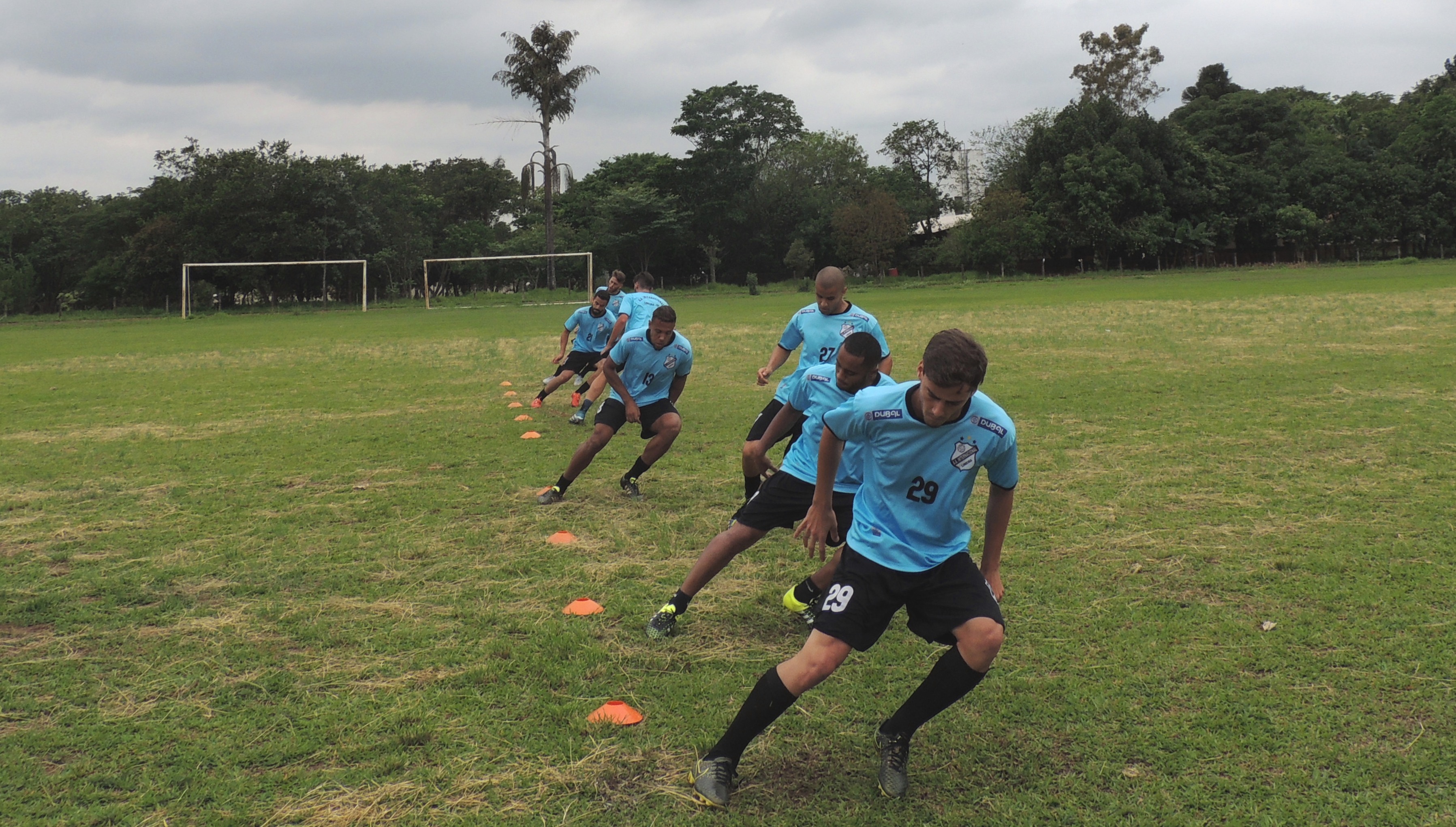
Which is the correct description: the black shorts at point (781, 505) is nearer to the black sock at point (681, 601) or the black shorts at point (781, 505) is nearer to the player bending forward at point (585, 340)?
the black sock at point (681, 601)

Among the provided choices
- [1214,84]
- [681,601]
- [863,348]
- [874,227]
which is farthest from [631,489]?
[1214,84]

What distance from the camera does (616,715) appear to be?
4.30m

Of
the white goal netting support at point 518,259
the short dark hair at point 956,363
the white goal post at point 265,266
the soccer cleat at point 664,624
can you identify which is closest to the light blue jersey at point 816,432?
the soccer cleat at point 664,624

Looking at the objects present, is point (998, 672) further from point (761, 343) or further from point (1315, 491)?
point (761, 343)

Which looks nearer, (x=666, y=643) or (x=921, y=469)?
(x=921, y=469)

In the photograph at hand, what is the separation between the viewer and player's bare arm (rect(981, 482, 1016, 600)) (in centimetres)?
382

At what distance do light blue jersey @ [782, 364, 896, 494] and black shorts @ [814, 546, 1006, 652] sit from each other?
117cm

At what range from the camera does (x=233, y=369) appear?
1962 centimetres

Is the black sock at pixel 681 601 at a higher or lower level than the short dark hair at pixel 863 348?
lower

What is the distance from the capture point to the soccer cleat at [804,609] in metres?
5.45

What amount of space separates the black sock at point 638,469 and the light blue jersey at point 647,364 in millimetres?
483

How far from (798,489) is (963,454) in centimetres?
159

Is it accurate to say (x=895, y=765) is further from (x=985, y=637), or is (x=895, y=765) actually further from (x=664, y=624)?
(x=664, y=624)

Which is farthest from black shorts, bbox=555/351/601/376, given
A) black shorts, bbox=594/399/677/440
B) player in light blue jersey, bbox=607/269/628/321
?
black shorts, bbox=594/399/677/440
